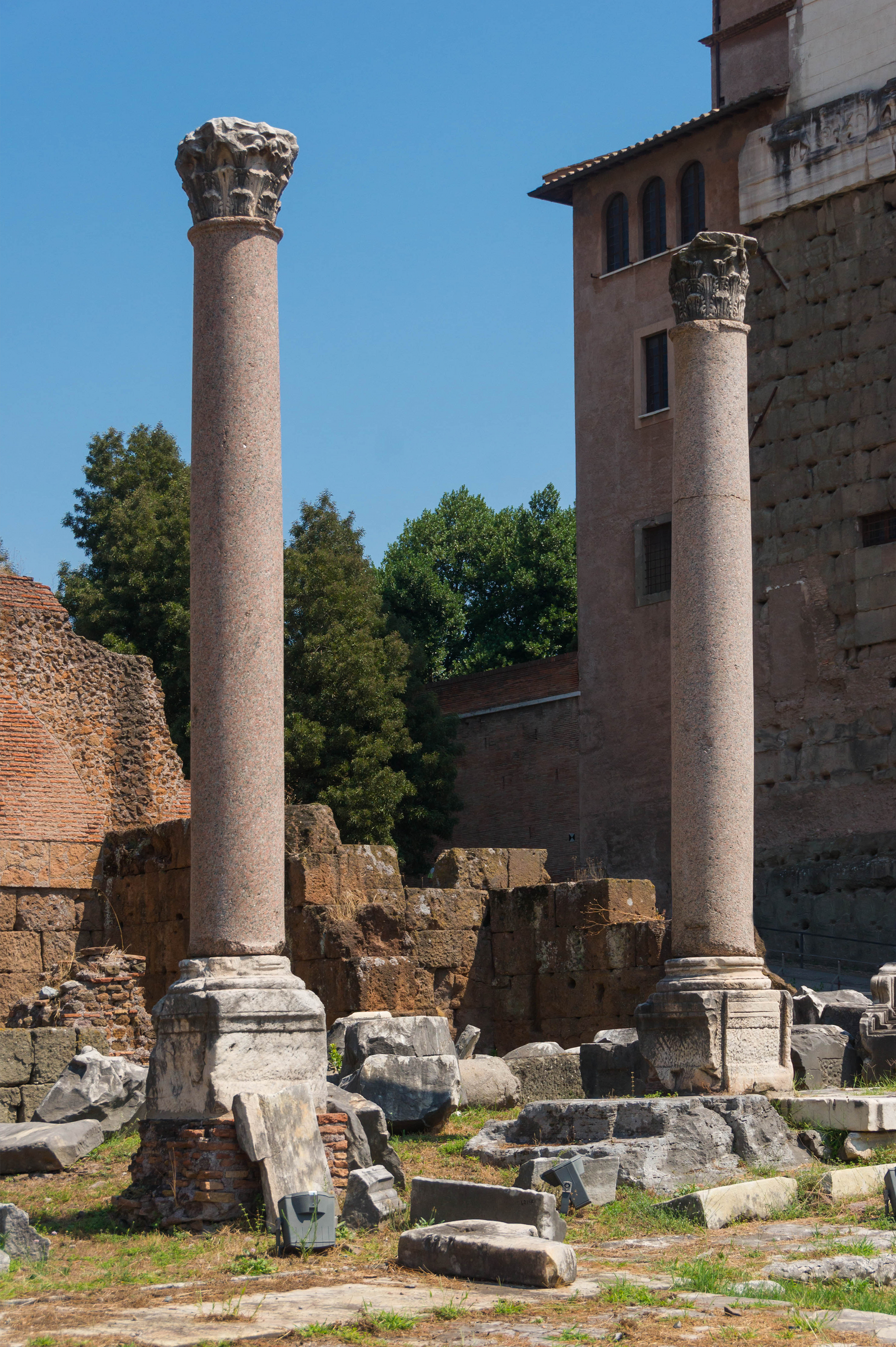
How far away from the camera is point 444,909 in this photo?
15461 mm

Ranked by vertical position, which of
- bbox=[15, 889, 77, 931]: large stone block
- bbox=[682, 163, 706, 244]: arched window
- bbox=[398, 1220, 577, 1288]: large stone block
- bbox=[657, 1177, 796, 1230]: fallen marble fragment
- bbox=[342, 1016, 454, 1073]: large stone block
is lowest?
bbox=[657, 1177, 796, 1230]: fallen marble fragment

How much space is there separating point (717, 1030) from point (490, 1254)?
161 inches

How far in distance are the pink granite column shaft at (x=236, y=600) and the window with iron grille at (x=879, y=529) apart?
1569 cm

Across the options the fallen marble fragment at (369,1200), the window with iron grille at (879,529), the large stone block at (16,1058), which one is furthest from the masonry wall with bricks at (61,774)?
the window with iron grille at (879,529)

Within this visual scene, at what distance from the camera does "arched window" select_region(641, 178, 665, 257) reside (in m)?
26.2

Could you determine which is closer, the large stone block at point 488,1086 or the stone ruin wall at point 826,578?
the large stone block at point 488,1086

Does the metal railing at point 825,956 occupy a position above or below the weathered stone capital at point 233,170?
below

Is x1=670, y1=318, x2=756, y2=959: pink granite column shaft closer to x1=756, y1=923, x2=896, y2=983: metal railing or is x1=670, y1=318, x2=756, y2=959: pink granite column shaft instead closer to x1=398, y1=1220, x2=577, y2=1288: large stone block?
x1=398, y1=1220, x2=577, y2=1288: large stone block

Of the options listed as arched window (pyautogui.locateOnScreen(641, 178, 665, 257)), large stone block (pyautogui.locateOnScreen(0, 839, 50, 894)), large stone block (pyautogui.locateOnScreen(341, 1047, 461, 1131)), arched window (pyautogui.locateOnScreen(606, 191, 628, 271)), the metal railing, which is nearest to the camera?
large stone block (pyautogui.locateOnScreen(341, 1047, 461, 1131))

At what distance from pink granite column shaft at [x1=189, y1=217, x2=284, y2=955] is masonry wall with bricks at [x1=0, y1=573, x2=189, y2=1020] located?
8768 millimetres

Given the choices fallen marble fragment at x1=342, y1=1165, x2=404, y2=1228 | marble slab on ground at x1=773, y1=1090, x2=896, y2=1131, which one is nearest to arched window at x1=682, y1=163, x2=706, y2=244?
marble slab on ground at x1=773, y1=1090, x2=896, y2=1131

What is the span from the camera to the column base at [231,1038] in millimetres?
7867

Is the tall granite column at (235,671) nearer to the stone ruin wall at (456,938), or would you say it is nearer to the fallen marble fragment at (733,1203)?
the fallen marble fragment at (733,1203)

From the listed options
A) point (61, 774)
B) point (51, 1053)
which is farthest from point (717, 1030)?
point (61, 774)
